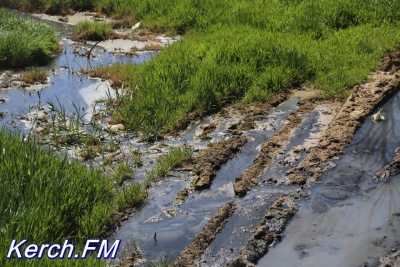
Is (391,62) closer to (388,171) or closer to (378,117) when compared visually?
(378,117)

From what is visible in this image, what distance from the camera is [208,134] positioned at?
6824 millimetres

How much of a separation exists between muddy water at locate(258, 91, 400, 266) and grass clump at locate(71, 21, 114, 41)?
631 centimetres

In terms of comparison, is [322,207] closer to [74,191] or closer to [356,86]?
[74,191]

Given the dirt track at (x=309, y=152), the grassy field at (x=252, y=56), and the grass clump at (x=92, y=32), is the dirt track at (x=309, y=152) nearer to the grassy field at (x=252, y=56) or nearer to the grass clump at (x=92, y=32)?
the grassy field at (x=252, y=56)

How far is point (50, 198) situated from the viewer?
4.65 metres

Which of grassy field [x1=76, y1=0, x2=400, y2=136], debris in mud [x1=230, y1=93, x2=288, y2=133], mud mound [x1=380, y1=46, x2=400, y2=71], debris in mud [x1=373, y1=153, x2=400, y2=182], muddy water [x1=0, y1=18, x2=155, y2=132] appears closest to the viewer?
debris in mud [x1=373, y1=153, x2=400, y2=182]

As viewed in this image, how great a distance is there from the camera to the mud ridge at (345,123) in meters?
5.86

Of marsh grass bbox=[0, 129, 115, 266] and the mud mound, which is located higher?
marsh grass bbox=[0, 129, 115, 266]

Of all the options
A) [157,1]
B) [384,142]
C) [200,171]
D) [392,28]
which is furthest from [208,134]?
[157,1]

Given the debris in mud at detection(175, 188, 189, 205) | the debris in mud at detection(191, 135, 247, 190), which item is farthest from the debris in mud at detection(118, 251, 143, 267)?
the debris in mud at detection(191, 135, 247, 190)

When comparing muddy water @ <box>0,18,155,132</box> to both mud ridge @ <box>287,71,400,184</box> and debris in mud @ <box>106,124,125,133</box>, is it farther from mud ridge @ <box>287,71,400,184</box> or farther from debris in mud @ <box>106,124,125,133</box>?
mud ridge @ <box>287,71,400,184</box>

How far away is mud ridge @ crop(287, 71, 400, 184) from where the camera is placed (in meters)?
5.86

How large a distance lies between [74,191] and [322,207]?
207 cm

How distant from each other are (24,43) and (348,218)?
6.58 m
